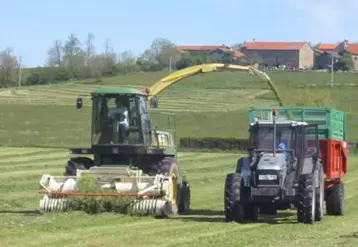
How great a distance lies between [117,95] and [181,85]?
271 ft

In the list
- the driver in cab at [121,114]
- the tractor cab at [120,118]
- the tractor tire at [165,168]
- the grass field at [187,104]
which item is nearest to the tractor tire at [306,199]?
the tractor tire at [165,168]

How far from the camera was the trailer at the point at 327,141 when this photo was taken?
67.9 ft

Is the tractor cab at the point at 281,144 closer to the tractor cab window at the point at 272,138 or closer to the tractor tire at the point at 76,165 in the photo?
the tractor cab window at the point at 272,138

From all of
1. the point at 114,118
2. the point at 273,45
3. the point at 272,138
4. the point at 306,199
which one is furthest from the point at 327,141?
the point at 273,45

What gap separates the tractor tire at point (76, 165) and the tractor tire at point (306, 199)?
206 inches

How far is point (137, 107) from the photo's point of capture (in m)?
20.1

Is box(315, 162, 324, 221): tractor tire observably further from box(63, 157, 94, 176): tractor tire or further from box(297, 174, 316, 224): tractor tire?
box(63, 157, 94, 176): tractor tire

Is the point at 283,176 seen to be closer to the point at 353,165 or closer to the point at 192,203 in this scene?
the point at 192,203

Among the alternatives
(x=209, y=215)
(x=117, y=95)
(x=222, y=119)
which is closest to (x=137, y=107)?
(x=117, y=95)

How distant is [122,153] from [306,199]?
4.56 m

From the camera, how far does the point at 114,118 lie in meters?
20.2

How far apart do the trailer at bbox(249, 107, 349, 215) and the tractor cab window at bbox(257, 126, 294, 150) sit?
1165 millimetres

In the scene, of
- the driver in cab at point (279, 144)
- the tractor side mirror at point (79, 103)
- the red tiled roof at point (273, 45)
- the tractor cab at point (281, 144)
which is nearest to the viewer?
the tractor cab at point (281, 144)

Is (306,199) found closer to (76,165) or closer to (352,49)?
(76,165)
